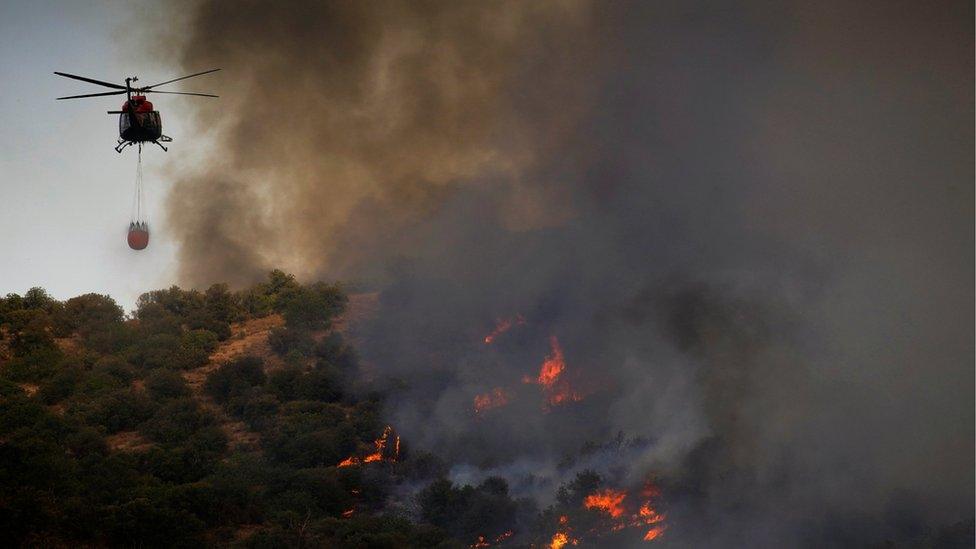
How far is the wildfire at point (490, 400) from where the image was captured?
44.4 metres

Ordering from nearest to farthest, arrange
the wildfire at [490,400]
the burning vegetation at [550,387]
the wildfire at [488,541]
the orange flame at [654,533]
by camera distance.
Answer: the wildfire at [488,541] < the orange flame at [654,533] < the wildfire at [490,400] < the burning vegetation at [550,387]

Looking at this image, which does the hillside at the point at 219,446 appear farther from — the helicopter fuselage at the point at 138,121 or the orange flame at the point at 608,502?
the helicopter fuselage at the point at 138,121

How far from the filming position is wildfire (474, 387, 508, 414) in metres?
44.4

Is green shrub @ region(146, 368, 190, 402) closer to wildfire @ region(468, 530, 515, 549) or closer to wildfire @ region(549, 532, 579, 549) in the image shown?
wildfire @ region(468, 530, 515, 549)

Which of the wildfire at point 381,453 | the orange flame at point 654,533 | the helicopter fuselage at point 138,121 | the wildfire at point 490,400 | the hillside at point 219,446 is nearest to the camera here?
the hillside at point 219,446

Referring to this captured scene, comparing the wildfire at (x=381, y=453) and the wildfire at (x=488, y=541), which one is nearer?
the wildfire at (x=488, y=541)

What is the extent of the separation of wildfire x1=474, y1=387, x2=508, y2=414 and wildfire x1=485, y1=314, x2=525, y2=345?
403cm

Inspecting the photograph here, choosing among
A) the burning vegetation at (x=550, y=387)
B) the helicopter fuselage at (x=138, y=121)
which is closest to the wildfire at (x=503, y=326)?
the burning vegetation at (x=550, y=387)

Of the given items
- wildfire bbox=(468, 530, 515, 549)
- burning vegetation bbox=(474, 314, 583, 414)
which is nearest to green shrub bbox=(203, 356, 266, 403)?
burning vegetation bbox=(474, 314, 583, 414)

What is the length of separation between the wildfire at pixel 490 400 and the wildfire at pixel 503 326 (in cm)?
403

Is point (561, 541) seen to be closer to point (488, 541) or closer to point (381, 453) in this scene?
point (488, 541)

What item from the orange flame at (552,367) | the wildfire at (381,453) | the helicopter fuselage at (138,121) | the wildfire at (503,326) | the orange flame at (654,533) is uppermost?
the helicopter fuselage at (138,121)

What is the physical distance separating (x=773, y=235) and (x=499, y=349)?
13609mm

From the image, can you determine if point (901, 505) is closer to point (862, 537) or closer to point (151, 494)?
point (862, 537)
